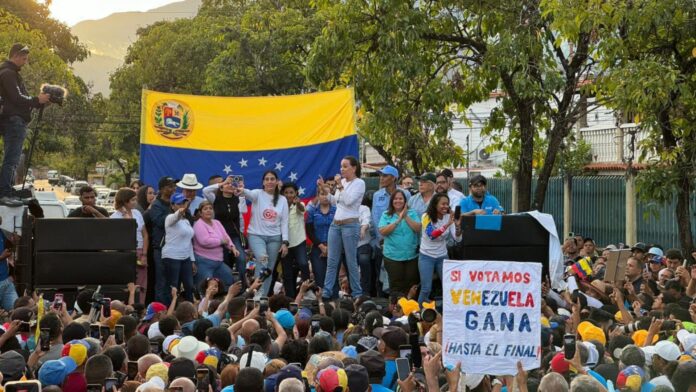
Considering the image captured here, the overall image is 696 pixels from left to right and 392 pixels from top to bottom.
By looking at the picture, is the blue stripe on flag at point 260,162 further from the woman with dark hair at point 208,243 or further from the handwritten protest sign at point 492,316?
the handwritten protest sign at point 492,316

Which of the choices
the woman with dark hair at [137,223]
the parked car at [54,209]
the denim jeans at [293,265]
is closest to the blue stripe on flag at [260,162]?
the denim jeans at [293,265]

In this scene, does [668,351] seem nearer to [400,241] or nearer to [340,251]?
[400,241]

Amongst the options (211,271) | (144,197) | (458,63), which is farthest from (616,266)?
(458,63)

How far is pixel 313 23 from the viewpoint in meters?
32.8

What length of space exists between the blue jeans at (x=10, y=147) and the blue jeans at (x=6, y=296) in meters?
1.14

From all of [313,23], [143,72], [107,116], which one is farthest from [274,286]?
[107,116]

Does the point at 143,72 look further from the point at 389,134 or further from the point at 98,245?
the point at 98,245

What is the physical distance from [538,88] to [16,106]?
7.14m

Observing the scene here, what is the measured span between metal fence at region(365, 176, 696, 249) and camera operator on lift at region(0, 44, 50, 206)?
14370mm

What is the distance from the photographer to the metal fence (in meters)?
23.8

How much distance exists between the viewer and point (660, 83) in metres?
13.8

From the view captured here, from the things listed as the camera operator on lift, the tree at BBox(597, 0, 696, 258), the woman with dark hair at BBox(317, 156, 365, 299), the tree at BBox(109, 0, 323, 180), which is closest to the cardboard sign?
the tree at BBox(597, 0, 696, 258)

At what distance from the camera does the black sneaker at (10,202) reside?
42.2 feet

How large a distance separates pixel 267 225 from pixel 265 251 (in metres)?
0.33
